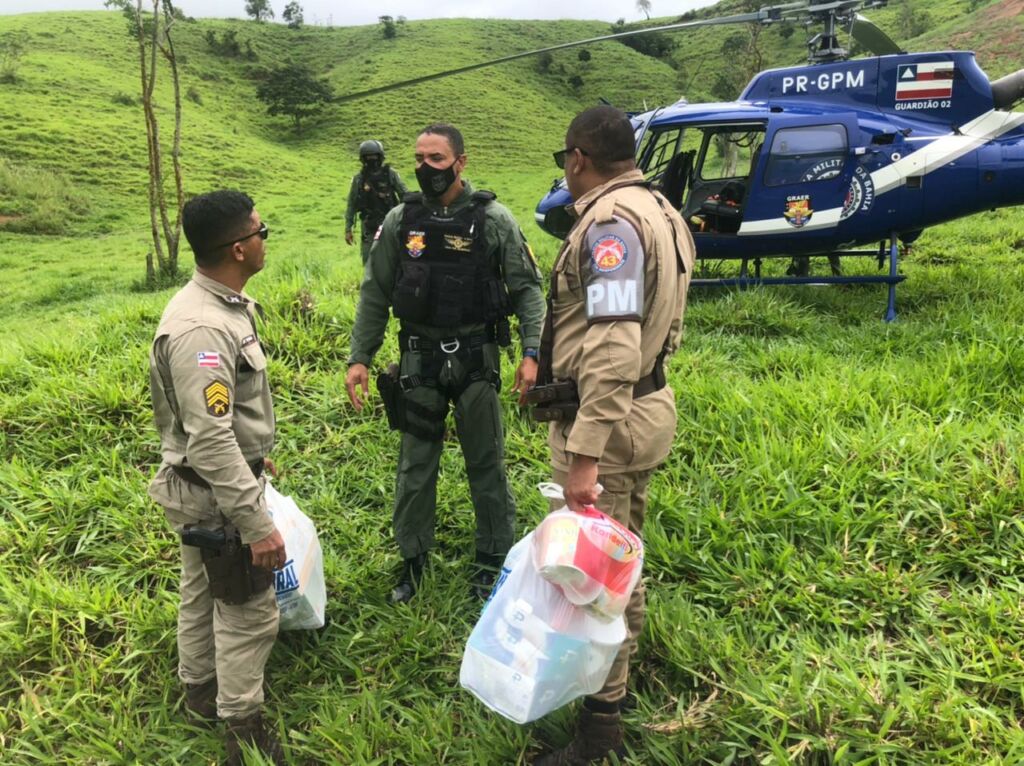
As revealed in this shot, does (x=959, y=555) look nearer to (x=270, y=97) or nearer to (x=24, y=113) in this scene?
(x=24, y=113)

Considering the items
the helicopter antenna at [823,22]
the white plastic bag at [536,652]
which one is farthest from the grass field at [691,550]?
the helicopter antenna at [823,22]

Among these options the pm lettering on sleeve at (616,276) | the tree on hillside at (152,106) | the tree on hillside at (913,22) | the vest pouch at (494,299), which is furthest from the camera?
the tree on hillside at (913,22)

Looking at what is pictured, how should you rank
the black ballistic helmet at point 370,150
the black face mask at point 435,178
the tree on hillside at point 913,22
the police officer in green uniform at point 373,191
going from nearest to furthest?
the black face mask at point 435,178
the black ballistic helmet at point 370,150
the police officer in green uniform at point 373,191
the tree on hillside at point 913,22

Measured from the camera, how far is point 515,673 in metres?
1.93

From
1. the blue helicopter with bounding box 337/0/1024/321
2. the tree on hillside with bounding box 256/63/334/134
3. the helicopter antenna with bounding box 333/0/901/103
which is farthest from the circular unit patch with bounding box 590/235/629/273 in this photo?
the tree on hillside with bounding box 256/63/334/134

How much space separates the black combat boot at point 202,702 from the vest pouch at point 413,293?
1647mm

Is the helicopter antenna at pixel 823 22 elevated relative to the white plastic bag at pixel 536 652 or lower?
elevated

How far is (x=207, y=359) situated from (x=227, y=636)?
3.31 ft

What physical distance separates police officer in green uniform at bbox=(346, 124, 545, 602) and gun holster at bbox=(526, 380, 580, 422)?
730 millimetres

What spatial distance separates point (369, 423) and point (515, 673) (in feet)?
8.64

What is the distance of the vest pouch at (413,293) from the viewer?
2914 millimetres

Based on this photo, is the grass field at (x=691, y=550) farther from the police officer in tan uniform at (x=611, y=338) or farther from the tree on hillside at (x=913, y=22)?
the tree on hillside at (x=913, y=22)

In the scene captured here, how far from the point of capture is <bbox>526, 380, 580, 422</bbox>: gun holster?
2143 mm

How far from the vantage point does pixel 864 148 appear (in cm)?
600
